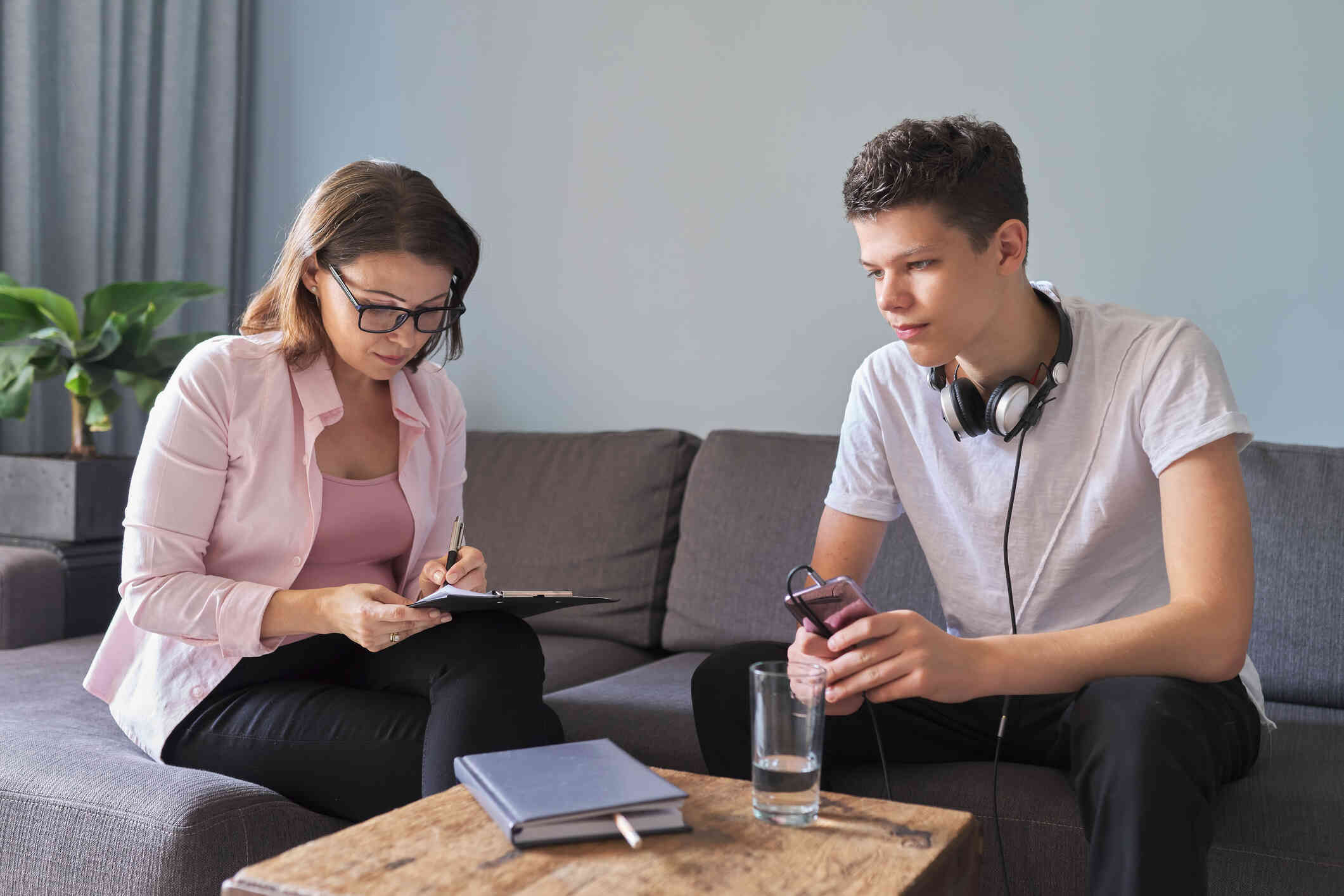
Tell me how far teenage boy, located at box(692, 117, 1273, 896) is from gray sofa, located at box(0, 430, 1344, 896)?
4.6 inches

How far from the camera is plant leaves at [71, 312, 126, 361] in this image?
2336 mm

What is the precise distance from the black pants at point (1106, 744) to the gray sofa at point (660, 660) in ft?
0.15

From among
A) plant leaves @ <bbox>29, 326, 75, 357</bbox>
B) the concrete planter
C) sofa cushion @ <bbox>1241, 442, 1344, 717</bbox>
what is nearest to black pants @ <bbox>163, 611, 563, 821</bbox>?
the concrete planter

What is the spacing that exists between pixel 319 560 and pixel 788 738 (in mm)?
835

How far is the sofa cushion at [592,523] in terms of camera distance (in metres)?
2.22

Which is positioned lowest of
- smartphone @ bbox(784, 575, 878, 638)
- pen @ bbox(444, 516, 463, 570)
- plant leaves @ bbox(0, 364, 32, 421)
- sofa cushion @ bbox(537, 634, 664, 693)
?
sofa cushion @ bbox(537, 634, 664, 693)

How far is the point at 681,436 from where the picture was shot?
2.33 metres

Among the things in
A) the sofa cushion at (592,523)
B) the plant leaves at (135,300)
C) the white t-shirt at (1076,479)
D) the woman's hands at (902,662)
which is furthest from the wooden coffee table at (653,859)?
the plant leaves at (135,300)

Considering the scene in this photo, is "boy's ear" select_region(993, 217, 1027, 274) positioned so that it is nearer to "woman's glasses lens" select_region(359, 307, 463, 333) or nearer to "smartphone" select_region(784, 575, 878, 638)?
"smartphone" select_region(784, 575, 878, 638)

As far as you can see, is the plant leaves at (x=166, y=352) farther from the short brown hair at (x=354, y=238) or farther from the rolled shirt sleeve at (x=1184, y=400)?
the rolled shirt sleeve at (x=1184, y=400)

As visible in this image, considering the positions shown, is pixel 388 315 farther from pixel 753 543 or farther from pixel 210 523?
pixel 753 543

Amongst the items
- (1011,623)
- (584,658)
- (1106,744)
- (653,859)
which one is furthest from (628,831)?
(584,658)

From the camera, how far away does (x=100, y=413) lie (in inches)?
92.9

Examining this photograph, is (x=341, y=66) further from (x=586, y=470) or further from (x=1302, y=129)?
(x=1302, y=129)
